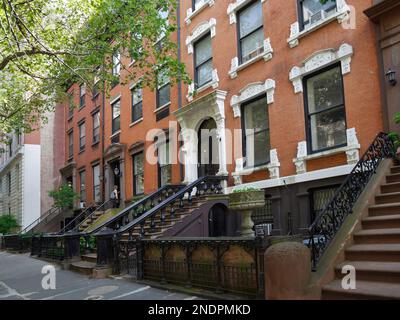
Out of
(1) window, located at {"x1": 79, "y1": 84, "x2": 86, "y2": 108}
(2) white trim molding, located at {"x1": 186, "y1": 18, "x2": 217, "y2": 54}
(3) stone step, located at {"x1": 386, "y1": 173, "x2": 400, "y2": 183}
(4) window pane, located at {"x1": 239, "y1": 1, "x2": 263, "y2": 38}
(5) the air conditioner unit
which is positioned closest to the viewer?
(3) stone step, located at {"x1": 386, "y1": 173, "x2": 400, "y2": 183}

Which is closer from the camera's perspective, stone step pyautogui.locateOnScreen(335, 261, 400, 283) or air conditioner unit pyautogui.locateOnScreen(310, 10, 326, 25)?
stone step pyautogui.locateOnScreen(335, 261, 400, 283)

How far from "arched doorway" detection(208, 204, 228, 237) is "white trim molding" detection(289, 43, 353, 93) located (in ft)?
14.0

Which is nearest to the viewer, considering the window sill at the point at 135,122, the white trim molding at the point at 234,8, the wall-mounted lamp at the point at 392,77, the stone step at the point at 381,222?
the stone step at the point at 381,222

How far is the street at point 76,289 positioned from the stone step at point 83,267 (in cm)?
17

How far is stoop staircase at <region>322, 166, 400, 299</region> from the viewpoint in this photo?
5.41 meters

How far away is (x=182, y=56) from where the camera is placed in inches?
641

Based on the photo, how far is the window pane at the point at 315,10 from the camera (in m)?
10.5

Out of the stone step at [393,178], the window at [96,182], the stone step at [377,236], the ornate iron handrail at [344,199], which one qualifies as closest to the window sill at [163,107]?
the window at [96,182]

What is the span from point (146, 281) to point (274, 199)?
4481mm

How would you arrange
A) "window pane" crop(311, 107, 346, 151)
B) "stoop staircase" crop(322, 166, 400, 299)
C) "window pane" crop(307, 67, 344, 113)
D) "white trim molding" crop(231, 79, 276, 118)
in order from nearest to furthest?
"stoop staircase" crop(322, 166, 400, 299) → "window pane" crop(311, 107, 346, 151) → "window pane" crop(307, 67, 344, 113) → "white trim molding" crop(231, 79, 276, 118)

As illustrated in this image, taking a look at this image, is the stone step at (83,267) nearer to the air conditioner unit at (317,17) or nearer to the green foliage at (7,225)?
the air conditioner unit at (317,17)

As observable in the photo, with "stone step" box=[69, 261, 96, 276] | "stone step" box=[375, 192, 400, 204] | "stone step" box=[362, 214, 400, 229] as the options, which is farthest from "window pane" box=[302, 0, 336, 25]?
"stone step" box=[69, 261, 96, 276]

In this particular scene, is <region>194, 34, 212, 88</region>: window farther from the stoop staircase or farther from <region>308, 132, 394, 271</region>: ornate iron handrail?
the stoop staircase
